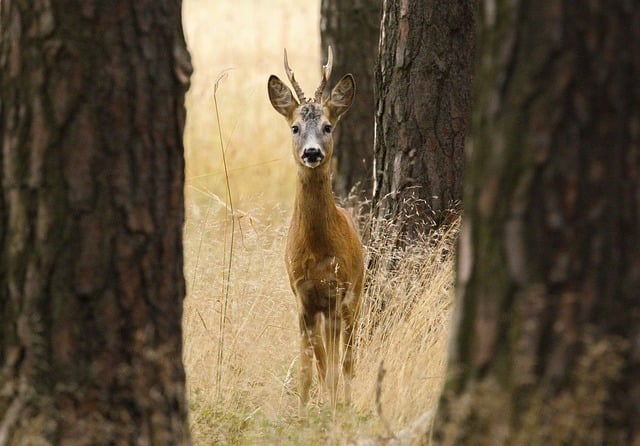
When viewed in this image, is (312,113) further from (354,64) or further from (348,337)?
(354,64)

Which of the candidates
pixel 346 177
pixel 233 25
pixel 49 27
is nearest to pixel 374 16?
pixel 346 177

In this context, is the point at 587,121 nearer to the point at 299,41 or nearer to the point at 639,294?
the point at 639,294

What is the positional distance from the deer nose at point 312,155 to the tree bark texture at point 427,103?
780 mm

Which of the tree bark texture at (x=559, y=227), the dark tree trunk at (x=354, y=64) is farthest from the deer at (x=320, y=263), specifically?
the tree bark texture at (x=559, y=227)

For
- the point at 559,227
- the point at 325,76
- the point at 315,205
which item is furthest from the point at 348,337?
the point at 559,227

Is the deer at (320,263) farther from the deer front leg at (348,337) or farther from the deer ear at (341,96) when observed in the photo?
the deer ear at (341,96)

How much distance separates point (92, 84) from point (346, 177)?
660cm

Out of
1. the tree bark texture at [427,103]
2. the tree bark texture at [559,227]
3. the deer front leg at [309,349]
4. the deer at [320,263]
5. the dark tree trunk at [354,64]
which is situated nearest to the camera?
the tree bark texture at [559,227]

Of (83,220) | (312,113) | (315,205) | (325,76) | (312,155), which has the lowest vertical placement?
(315,205)

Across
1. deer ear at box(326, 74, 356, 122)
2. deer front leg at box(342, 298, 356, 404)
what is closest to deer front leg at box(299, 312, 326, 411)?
deer front leg at box(342, 298, 356, 404)

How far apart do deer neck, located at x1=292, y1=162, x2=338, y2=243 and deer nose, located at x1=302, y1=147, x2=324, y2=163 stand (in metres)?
0.12

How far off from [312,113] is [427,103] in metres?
0.76

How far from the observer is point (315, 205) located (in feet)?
22.1

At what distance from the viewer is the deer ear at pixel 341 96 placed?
7281 millimetres
